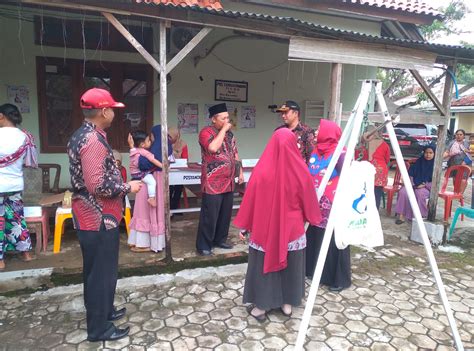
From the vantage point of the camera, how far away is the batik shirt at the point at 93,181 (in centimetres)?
234

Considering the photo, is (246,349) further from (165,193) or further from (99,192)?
(165,193)

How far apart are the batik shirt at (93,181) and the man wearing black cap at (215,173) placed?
1.62m

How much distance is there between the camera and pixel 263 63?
744cm

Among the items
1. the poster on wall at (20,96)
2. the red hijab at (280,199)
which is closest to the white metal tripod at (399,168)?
the red hijab at (280,199)

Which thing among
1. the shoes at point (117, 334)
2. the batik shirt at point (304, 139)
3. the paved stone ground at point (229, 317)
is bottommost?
the paved stone ground at point (229, 317)

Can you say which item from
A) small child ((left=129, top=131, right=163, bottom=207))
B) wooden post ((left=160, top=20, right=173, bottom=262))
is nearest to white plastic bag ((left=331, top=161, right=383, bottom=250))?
wooden post ((left=160, top=20, right=173, bottom=262))

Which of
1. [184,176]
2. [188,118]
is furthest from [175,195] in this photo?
[188,118]

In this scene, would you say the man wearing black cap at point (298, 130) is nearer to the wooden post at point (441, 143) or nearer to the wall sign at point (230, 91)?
the wooden post at point (441, 143)

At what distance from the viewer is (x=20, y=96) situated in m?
5.86

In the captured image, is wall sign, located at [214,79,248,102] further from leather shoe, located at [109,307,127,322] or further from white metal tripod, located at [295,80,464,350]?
leather shoe, located at [109,307,127,322]

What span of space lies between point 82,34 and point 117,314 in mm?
4779

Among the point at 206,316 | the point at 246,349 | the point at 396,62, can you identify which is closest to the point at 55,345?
the point at 206,316

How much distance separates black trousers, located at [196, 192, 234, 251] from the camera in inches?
164

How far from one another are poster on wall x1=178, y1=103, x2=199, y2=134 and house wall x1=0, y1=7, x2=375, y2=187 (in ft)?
0.29
